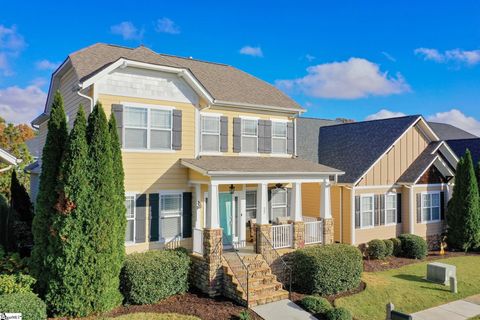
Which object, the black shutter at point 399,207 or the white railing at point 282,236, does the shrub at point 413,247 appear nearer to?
the black shutter at point 399,207

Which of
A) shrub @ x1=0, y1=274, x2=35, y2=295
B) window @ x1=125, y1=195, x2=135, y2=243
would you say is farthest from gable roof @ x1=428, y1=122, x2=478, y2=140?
shrub @ x1=0, y1=274, x2=35, y2=295

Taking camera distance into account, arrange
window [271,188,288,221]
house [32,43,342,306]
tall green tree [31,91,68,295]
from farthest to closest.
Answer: window [271,188,288,221], house [32,43,342,306], tall green tree [31,91,68,295]

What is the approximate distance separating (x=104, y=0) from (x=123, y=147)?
751cm

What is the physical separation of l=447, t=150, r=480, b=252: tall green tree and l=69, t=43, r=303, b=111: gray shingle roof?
1086 cm

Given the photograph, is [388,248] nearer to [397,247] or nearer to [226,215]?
[397,247]

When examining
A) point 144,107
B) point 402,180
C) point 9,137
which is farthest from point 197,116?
point 9,137

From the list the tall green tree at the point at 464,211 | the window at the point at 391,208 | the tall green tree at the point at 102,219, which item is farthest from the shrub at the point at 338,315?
the tall green tree at the point at 464,211

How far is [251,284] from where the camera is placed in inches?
457

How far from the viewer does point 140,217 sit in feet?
42.1

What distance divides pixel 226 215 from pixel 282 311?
559 cm

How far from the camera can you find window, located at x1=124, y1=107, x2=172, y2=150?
12836 mm

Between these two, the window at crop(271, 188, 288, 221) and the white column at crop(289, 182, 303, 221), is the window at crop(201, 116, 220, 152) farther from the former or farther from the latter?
the window at crop(271, 188, 288, 221)

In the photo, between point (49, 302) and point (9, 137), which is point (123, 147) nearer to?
point (49, 302)

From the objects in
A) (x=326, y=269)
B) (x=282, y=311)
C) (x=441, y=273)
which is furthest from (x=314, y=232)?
(x=282, y=311)
